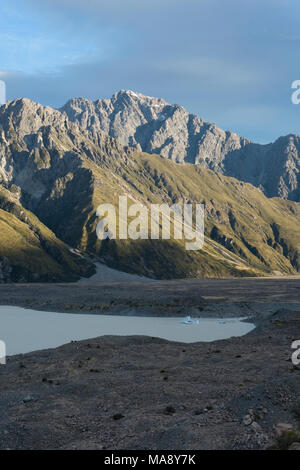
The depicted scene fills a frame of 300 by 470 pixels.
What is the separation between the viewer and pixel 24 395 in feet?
126

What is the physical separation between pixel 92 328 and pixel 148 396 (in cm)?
5979

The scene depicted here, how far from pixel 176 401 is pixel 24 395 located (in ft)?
46.2

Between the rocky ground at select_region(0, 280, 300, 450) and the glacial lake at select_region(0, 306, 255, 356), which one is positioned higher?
the rocky ground at select_region(0, 280, 300, 450)

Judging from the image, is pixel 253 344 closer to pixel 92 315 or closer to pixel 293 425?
pixel 293 425

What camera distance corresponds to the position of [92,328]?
96062 mm

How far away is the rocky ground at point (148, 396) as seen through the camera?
26875 mm

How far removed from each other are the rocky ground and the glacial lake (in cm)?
1637

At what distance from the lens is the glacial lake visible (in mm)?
80625
